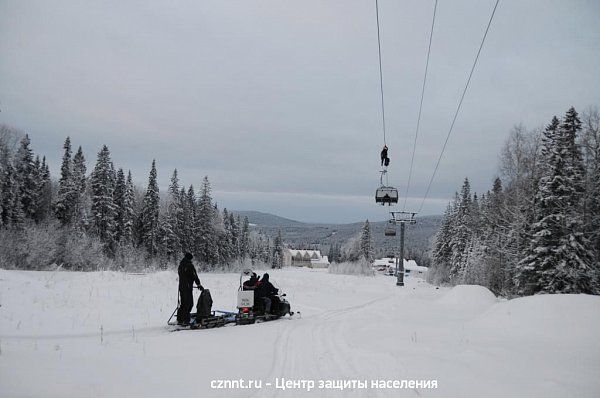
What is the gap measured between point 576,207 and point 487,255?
47.2 feet

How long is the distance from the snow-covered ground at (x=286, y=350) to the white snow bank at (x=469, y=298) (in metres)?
4.09

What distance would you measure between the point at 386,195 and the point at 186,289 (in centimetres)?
1709

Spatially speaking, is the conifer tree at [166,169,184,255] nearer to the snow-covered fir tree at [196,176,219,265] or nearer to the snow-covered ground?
the snow-covered fir tree at [196,176,219,265]

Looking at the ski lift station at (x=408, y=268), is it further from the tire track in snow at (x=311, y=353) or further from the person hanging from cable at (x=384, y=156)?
the tire track in snow at (x=311, y=353)

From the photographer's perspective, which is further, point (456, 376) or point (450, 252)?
point (450, 252)

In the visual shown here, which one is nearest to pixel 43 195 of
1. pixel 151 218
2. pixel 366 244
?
pixel 151 218

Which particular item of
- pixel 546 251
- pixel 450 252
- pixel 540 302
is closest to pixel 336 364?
pixel 540 302

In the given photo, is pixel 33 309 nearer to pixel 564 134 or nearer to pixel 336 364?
pixel 336 364

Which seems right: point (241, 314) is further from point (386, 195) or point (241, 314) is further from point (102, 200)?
point (102, 200)

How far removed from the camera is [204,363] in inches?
284

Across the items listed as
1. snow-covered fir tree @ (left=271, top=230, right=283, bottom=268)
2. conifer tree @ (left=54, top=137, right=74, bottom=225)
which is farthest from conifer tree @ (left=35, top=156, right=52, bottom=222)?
snow-covered fir tree @ (left=271, top=230, right=283, bottom=268)

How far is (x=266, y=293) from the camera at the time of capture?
13930mm

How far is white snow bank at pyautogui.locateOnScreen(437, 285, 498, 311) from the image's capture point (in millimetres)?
18219

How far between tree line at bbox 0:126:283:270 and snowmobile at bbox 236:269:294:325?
2985cm
